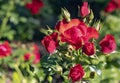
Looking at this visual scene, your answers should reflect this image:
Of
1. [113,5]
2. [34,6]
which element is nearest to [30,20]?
[34,6]

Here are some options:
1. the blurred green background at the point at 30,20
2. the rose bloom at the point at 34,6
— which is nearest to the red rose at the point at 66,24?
the blurred green background at the point at 30,20

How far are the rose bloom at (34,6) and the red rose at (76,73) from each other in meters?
2.97

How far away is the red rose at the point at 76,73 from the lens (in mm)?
2439

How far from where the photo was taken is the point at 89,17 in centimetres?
253

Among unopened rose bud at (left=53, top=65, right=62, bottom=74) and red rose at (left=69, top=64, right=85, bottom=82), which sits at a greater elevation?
unopened rose bud at (left=53, top=65, right=62, bottom=74)

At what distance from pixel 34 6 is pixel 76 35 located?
3124mm

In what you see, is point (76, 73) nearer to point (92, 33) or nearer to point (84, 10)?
point (92, 33)

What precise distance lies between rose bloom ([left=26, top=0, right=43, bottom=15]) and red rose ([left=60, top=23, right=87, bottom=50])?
Answer: 2.94 meters

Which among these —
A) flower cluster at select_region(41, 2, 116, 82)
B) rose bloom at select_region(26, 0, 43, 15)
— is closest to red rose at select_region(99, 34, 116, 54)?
flower cluster at select_region(41, 2, 116, 82)

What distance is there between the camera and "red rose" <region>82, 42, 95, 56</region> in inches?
95.0

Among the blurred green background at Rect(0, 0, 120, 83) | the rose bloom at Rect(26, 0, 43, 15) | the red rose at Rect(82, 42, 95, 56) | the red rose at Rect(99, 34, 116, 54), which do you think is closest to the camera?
the red rose at Rect(82, 42, 95, 56)

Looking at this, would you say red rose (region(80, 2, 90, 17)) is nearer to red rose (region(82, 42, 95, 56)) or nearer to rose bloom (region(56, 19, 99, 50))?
rose bloom (region(56, 19, 99, 50))

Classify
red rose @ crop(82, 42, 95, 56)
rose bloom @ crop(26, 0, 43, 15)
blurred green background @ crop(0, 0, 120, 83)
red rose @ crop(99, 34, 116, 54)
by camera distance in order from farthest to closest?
rose bloom @ crop(26, 0, 43, 15), blurred green background @ crop(0, 0, 120, 83), red rose @ crop(99, 34, 116, 54), red rose @ crop(82, 42, 95, 56)

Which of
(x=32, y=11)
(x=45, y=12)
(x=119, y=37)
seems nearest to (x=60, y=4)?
(x=119, y=37)
